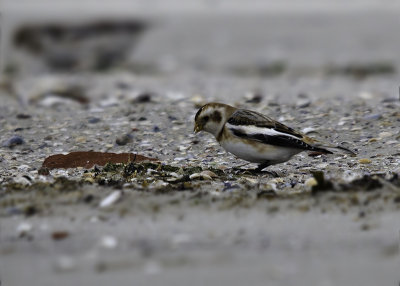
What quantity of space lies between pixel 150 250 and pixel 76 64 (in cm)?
874

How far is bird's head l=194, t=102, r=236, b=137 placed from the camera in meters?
6.28

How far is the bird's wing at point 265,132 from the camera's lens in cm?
599

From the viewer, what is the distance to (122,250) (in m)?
4.02

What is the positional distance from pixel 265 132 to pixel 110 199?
1.68 m

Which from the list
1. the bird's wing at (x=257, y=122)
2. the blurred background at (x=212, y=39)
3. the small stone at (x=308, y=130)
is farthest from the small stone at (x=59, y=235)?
the blurred background at (x=212, y=39)

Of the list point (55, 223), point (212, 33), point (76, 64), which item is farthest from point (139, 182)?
point (212, 33)

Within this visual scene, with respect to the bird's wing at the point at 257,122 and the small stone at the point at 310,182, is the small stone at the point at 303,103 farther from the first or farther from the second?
the small stone at the point at 310,182

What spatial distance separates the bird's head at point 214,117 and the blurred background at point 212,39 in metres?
5.40

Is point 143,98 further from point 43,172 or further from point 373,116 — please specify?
point 43,172

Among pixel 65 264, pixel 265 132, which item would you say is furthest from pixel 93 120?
pixel 65 264

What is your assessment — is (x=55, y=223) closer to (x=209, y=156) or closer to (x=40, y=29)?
(x=209, y=156)

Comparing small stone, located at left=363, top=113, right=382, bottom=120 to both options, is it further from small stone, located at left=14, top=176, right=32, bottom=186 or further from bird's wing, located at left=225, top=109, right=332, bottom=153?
small stone, located at left=14, top=176, right=32, bottom=186

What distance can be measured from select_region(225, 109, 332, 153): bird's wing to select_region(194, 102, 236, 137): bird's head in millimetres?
79

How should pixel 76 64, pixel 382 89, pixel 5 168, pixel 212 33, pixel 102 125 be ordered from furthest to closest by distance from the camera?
pixel 212 33 < pixel 76 64 < pixel 382 89 < pixel 102 125 < pixel 5 168
